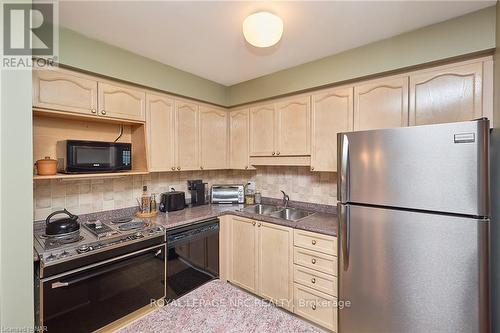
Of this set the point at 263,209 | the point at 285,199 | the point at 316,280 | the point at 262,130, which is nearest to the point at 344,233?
the point at 316,280

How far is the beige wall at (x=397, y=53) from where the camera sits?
4.71 feet

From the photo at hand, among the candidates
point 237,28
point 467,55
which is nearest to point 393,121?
point 467,55

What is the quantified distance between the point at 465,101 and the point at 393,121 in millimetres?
408

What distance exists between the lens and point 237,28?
1.63 m

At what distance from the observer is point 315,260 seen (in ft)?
6.12

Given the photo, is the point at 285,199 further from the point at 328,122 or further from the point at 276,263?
the point at 328,122

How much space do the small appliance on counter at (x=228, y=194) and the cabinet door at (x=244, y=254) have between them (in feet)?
1.40

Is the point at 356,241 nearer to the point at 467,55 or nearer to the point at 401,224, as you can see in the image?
the point at 401,224

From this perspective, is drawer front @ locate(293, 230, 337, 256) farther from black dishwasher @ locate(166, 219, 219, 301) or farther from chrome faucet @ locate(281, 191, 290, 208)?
black dishwasher @ locate(166, 219, 219, 301)

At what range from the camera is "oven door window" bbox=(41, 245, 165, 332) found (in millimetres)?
1382

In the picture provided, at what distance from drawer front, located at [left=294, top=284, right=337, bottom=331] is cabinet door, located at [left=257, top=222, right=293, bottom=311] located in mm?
75

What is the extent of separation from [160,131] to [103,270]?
4.11ft

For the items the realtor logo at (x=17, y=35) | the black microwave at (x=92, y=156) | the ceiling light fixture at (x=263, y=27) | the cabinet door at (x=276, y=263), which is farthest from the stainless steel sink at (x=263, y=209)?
the realtor logo at (x=17, y=35)

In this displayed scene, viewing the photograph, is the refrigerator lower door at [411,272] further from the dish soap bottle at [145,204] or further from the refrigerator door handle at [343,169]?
the dish soap bottle at [145,204]
